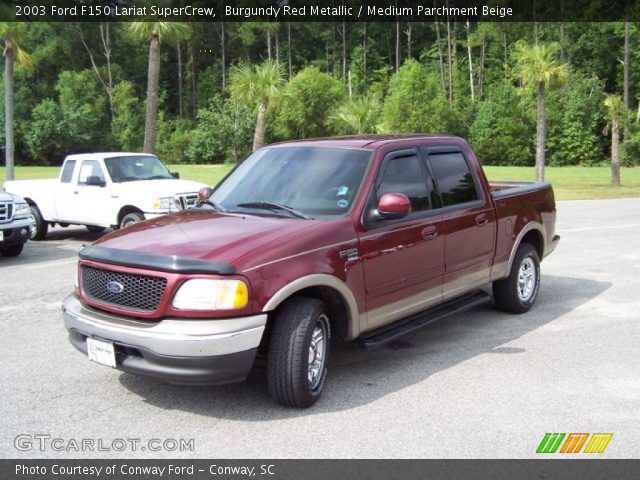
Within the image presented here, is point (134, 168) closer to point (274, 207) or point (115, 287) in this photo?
point (274, 207)

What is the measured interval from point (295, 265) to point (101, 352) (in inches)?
55.3

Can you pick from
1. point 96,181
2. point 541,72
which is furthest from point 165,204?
point 541,72

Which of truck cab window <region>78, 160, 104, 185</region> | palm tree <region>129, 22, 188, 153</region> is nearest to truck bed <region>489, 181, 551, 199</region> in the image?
truck cab window <region>78, 160, 104, 185</region>

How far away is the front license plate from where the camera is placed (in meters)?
4.34

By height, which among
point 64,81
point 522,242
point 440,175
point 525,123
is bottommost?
point 522,242

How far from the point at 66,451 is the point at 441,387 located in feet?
Result: 8.68

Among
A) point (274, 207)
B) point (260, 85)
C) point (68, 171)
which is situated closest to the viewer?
point (274, 207)

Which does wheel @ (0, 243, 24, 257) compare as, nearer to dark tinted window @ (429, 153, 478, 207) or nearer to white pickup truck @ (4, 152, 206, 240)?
white pickup truck @ (4, 152, 206, 240)

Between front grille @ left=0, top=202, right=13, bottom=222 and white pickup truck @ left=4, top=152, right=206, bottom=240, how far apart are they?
97 centimetres

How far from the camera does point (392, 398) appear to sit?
482 cm

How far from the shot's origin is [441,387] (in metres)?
5.03
